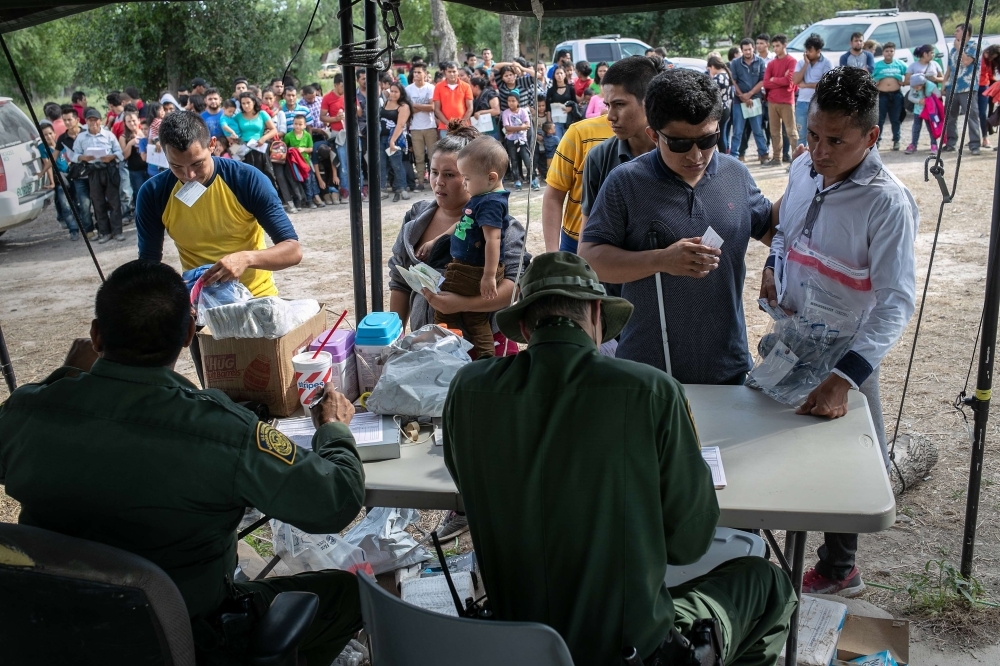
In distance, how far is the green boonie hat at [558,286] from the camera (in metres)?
1.88

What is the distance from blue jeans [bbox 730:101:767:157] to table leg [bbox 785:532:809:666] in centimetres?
1204

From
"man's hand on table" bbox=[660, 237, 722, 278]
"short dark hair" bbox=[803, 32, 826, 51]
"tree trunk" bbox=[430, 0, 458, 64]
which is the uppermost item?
"tree trunk" bbox=[430, 0, 458, 64]

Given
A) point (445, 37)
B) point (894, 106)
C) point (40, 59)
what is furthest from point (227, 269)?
point (40, 59)

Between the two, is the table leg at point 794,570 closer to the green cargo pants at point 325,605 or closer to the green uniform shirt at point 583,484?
the green uniform shirt at point 583,484

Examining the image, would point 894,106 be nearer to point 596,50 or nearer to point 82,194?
point 596,50

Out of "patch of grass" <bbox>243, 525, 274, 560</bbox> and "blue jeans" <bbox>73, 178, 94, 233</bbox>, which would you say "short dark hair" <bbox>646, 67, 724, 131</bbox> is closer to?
"patch of grass" <bbox>243, 525, 274, 560</bbox>

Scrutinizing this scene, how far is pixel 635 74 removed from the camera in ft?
11.8

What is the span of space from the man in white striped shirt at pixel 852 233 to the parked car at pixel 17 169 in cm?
879

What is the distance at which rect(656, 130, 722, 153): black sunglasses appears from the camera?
2777 millimetres

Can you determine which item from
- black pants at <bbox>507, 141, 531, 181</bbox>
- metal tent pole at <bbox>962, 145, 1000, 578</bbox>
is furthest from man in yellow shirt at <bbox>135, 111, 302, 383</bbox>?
black pants at <bbox>507, 141, 531, 181</bbox>

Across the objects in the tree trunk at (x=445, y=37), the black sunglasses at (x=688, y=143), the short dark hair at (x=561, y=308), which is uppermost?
the tree trunk at (x=445, y=37)

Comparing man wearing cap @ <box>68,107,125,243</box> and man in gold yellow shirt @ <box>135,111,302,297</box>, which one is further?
man wearing cap @ <box>68,107,125,243</box>

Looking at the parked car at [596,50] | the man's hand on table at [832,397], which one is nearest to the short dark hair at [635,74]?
the man's hand on table at [832,397]

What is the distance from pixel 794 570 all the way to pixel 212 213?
2803 mm
